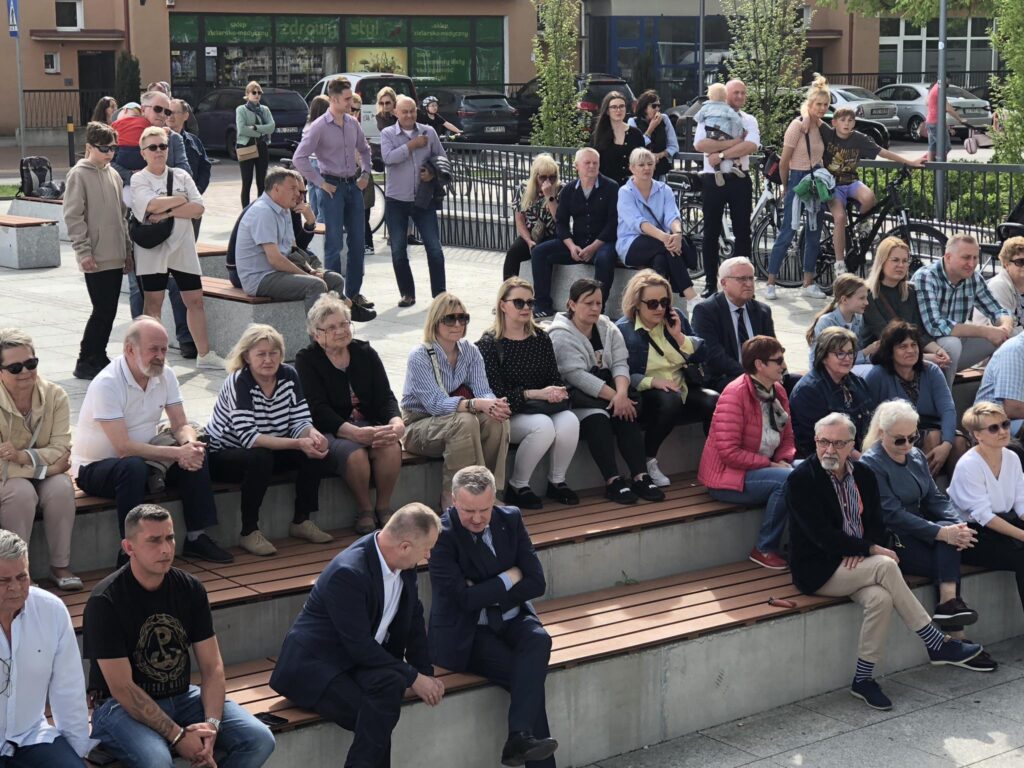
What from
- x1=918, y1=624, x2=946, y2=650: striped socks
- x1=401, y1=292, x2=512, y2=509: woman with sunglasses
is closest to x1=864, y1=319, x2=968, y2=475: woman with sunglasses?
x1=918, y1=624, x2=946, y2=650: striped socks

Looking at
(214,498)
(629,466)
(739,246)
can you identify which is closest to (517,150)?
(739,246)

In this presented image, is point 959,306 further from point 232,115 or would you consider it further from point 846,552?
point 232,115

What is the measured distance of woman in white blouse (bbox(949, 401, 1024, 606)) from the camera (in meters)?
8.59

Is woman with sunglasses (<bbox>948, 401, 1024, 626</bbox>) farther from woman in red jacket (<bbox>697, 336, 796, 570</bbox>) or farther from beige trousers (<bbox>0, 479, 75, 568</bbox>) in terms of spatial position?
beige trousers (<bbox>0, 479, 75, 568</bbox>)

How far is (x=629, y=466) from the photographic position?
29.7 feet

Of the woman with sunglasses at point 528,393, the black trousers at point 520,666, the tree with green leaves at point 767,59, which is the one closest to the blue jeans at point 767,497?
the woman with sunglasses at point 528,393

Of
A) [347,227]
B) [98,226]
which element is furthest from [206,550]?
[347,227]

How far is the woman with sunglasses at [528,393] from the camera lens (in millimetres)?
8609

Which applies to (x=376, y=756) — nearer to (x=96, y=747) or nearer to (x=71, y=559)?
(x=96, y=747)

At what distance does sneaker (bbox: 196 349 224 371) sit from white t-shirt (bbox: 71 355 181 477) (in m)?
3.56

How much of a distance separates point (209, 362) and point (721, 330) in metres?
3.69

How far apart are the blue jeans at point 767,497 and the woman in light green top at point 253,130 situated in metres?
10.4

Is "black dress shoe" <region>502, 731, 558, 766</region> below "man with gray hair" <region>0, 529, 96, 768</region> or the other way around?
below

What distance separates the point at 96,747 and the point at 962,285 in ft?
23.0
